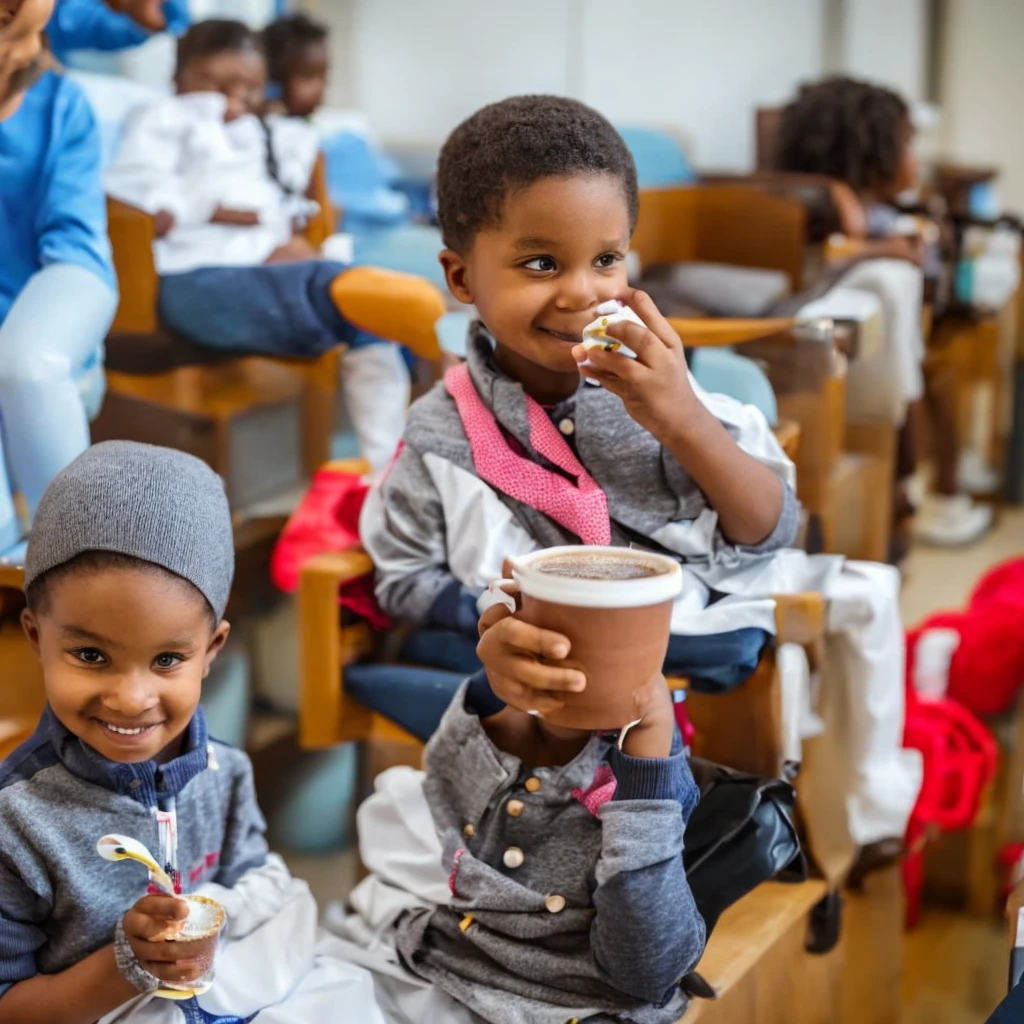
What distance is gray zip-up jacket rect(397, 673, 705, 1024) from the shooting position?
86cm

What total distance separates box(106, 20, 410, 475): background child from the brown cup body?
2.49 ft

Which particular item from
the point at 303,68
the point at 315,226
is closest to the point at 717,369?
the point at 315,226

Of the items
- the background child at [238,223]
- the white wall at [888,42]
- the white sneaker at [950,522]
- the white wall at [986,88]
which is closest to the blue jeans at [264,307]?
the background child at [238,223]

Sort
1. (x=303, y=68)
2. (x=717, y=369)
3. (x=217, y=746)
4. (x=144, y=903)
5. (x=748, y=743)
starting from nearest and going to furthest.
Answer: (x=144, y=903)
(x=217, y=746)
(x=748, y=743)
(x=717, y=369)
(x=303, y=68)

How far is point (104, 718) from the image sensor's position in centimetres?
90

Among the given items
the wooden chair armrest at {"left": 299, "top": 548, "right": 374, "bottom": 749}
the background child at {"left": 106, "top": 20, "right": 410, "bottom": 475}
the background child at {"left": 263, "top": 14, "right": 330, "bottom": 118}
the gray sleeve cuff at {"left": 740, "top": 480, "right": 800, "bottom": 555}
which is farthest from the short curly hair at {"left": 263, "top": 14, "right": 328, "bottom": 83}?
the gray sleeve cuff at {"left": 740, "top": 480, "right": 800, "bottom": 555}

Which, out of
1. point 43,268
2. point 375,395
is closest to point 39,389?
point 43,268

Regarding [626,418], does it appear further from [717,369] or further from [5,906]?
[5,906]

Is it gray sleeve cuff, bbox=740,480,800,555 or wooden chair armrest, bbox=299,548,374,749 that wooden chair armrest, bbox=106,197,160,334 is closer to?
wooden chair armrest, bbox=299,548,374,749

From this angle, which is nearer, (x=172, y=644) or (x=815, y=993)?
(x=172, y=644)

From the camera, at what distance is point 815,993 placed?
1205 mm

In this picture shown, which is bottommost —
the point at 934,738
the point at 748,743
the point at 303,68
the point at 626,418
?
the point at 934,738

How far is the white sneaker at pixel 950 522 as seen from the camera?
10.6 ft

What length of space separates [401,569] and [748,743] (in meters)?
0.36
